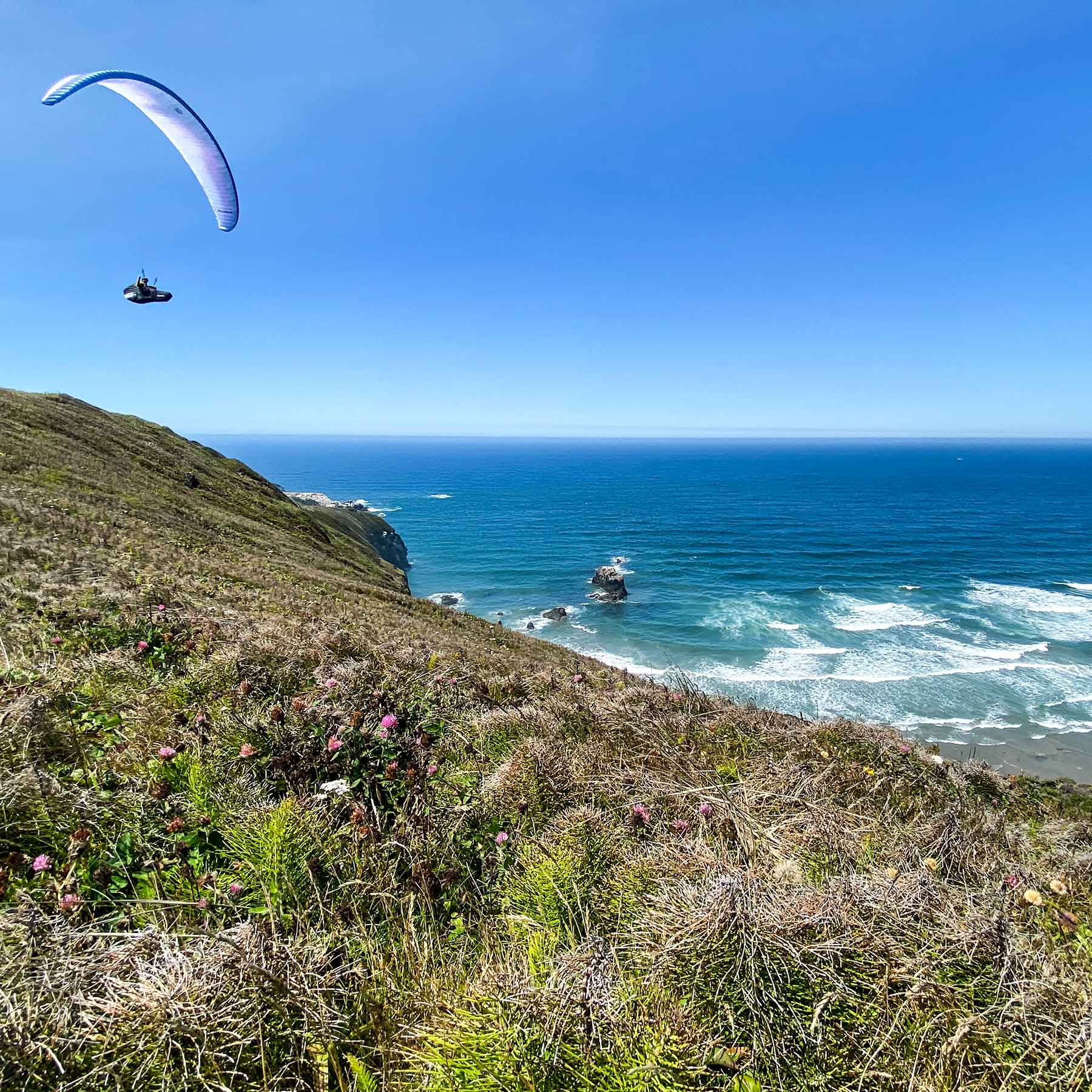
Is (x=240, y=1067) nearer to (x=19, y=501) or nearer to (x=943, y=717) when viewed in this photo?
(x=19, y=501)

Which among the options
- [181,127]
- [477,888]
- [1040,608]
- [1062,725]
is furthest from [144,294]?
[1040,608]

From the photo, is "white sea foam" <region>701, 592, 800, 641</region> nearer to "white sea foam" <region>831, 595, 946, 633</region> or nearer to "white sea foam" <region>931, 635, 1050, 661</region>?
"white sea foam" <region>831, 595, 946, 633</region>

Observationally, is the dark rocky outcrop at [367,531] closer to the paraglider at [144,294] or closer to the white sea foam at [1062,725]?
the paraglider at [144,294]

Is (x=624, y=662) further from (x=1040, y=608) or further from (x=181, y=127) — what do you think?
(x=1040, y=608)

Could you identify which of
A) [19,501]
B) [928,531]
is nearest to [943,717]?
[19,501]

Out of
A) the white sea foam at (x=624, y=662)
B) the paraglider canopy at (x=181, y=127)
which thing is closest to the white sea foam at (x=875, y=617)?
the white sea foam at (x=624, y=662)

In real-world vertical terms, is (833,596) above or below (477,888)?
below
